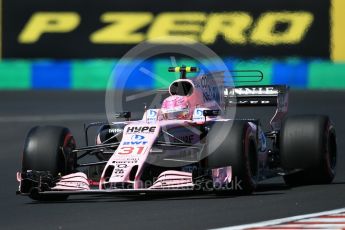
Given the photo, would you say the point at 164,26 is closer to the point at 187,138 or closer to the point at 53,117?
the point at 53,117

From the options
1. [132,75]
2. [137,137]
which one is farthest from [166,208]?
[132,75]

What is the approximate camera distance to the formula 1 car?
11.0 metres

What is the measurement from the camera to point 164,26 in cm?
2331

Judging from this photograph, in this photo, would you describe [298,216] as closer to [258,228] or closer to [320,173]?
[258,228]

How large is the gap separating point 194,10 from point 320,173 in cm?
1132

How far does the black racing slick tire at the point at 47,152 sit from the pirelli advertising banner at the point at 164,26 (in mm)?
11284

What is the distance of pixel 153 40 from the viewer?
916 inches

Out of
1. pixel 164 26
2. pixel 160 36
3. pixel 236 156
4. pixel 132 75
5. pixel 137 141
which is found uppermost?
pixel 164 26

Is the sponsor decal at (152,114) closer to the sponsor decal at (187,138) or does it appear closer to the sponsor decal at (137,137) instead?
the sponsor decal at (187,138)

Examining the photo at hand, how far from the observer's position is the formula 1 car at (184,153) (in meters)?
11.0


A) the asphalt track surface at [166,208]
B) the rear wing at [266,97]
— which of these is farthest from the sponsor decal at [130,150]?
the rear wing at [266,97]

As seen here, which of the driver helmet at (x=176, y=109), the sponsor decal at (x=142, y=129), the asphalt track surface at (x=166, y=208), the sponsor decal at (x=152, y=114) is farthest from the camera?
the driver helmet at (x=176, y=109)

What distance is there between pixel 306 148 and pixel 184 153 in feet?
4.47

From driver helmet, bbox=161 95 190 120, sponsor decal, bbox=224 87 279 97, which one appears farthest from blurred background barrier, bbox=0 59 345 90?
driver helmet, bbox=161 95 190 120
